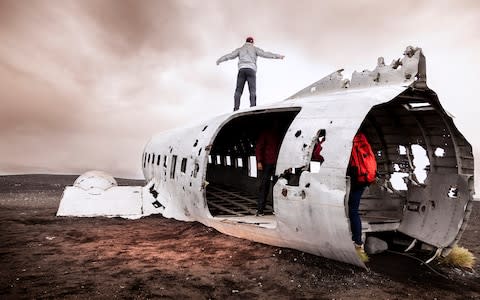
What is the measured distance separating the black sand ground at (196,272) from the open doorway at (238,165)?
3017 mm

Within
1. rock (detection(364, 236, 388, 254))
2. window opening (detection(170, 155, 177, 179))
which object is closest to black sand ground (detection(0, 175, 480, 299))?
rock (detection(364, 236, 388, 254))

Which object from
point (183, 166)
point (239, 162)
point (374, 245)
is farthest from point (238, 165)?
point (374, 245)

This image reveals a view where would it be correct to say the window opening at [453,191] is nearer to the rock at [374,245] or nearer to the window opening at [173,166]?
the rock at [374,245]

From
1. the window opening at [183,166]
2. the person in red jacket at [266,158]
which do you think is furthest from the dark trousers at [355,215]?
the window opening at [183,166]

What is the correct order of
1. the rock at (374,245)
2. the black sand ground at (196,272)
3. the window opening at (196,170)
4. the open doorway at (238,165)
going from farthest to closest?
1. the open doorway at (238,165)
2. the window opening at (196,170)
3. the rock at (374,245)
4. the black sand ground at (196,272)

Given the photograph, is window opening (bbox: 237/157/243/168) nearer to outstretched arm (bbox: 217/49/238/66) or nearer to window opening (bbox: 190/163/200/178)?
outstretched arm (bbox: 217/49/238/66)

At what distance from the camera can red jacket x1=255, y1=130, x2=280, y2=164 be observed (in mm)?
11133

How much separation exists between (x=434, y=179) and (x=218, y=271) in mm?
5262

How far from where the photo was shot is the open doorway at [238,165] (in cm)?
1318

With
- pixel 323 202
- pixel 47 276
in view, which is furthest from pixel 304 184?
pixel 47 276

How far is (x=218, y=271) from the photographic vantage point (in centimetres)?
736

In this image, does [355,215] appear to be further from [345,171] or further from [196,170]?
[196,170]

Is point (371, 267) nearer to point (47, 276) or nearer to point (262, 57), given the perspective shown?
point (47, 276)

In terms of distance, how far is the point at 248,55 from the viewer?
46.8 feet
